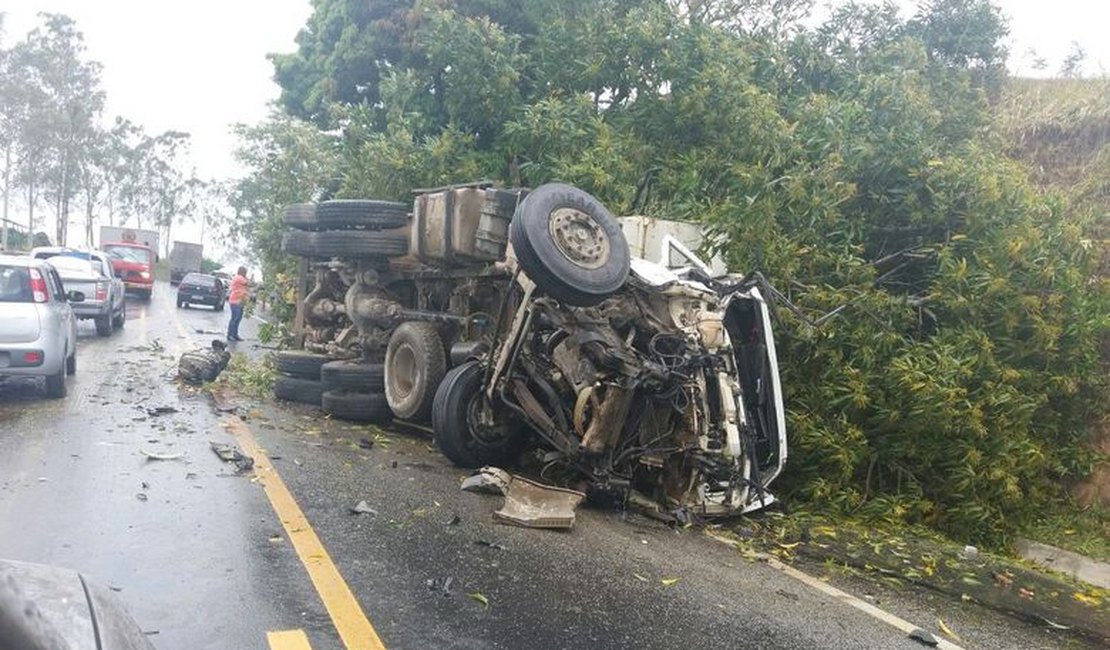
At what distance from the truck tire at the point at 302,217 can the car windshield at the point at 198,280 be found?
815 inches

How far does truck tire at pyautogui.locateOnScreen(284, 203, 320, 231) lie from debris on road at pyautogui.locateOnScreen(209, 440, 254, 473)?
4.18 metres

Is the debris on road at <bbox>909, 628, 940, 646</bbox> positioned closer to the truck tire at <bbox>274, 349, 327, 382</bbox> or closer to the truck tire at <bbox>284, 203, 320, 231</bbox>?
the truck tire at <bbox>274, 349, 327, 382</bbox>

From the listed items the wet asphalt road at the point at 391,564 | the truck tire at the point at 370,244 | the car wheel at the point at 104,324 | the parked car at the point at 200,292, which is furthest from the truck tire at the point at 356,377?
the parked car at the point at 200,292

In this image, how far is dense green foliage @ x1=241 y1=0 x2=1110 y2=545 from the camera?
7.50 m

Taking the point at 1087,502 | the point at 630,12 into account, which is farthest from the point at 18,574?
the point at 630,12

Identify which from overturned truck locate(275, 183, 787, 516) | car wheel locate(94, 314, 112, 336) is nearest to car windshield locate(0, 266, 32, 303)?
overturned truck locate(275, 183, 787, 516)

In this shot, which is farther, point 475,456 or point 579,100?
point 579,100

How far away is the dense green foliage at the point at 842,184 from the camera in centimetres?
750

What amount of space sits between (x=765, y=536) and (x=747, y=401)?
107cm

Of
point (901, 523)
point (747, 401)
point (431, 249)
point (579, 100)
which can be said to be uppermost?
point (579, 100)

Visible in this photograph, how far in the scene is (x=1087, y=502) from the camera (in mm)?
8344

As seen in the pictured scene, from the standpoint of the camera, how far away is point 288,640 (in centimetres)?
360

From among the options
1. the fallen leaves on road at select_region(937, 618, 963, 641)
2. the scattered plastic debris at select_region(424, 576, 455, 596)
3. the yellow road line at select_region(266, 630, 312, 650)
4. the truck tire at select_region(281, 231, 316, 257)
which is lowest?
the fallen leaves on road at select_region(937, 618, 963, 641)

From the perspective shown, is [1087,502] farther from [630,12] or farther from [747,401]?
[630,12]
